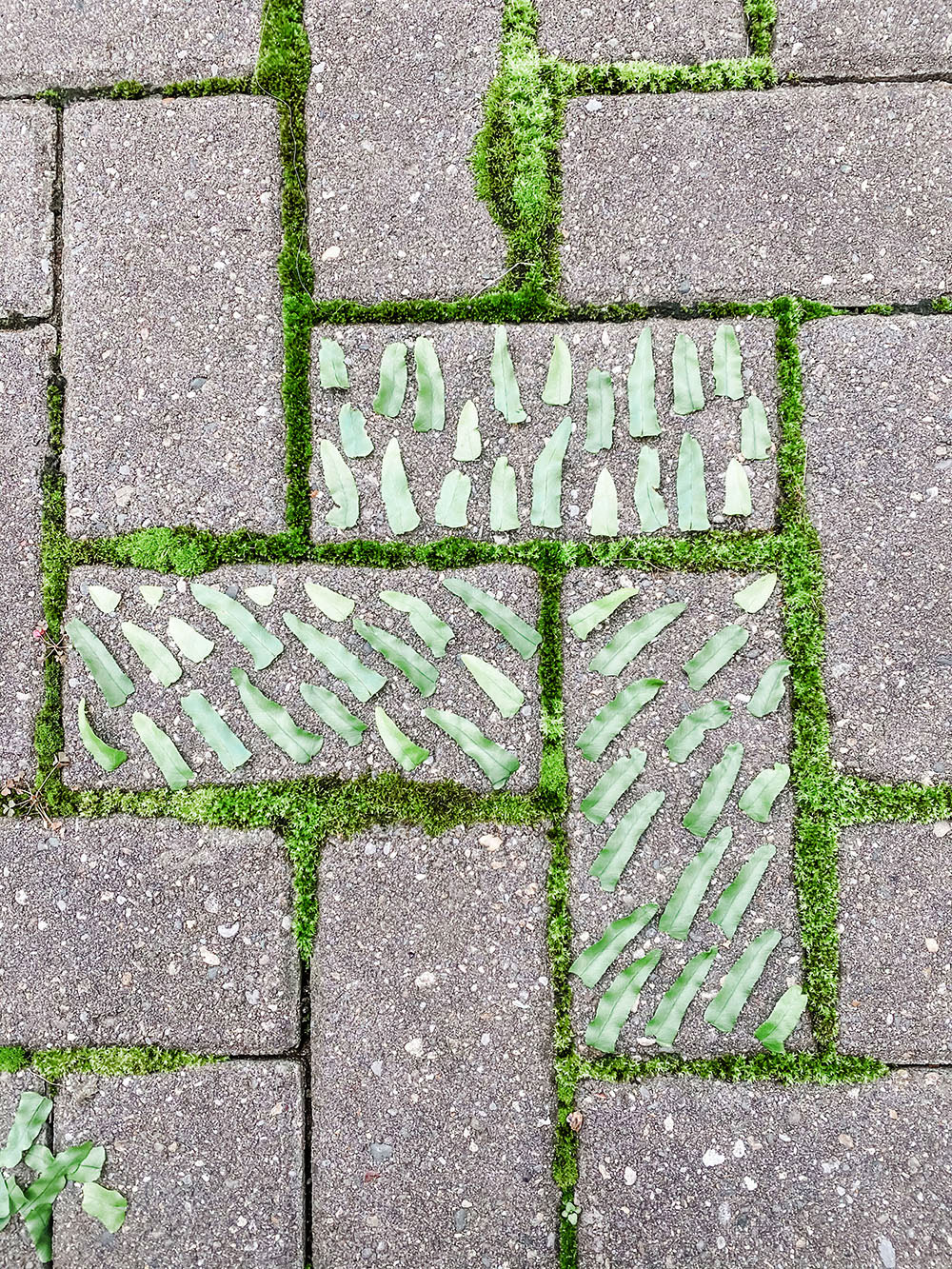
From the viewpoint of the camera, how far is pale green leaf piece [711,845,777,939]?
5.69 feet

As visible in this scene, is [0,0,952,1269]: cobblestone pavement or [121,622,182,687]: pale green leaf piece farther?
[121,622,182,687]: pale green leaf piece

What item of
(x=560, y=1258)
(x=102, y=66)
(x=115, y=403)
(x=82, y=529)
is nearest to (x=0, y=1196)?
(x=560, y=1258)

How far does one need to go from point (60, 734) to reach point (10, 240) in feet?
3.46

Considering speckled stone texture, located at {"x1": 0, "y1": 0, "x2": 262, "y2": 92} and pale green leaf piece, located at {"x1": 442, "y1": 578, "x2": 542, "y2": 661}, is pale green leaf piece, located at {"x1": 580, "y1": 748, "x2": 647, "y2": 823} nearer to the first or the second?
pale green leaf piece, located at {"x1": 442, "y1": 578, "x2": 542, "y2": 661}

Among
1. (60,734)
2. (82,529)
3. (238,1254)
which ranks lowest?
(238,1254)

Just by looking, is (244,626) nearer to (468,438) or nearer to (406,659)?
(406,659)

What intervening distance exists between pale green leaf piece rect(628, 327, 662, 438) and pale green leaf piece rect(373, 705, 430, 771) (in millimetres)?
756

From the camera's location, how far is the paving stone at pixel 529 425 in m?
1.82

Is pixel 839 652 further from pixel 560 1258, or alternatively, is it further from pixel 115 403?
pixel 115 403

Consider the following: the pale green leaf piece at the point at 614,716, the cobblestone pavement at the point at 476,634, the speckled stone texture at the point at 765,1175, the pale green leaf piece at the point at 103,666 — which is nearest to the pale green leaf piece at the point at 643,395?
→ the cobblestone pavement at the point at 476,634

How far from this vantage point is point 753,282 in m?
1.86

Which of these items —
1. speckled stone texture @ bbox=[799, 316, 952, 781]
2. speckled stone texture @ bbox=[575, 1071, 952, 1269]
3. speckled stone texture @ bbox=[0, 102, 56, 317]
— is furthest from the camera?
speckled stone texture @ bbox=[0, 102, 56, 317]

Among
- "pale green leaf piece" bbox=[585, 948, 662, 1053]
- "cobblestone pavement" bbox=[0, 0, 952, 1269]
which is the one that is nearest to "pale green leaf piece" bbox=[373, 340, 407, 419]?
"cobblestone pavement" bbox=[0, 0, 952, 1269]

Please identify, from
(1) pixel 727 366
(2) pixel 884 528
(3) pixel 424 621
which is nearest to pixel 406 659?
(3) pixel 424 621
